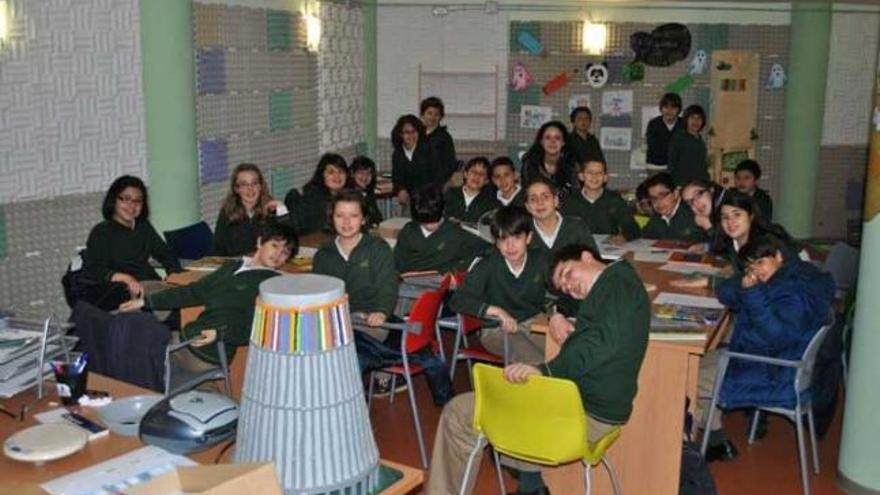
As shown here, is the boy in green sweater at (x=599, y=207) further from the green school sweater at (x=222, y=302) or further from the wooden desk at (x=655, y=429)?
the green school sweater at (x=222, y=302)

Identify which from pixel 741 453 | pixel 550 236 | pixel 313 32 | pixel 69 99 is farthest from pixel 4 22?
pixel 741 453

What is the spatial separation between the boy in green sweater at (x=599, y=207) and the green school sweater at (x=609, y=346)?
9.53 ft

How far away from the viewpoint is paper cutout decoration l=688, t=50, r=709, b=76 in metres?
10.4

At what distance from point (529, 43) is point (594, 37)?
680 mm

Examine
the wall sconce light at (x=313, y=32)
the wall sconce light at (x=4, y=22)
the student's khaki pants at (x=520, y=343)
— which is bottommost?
the student's khaki pants at (x=520, y=343)

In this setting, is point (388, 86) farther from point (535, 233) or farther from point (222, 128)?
point (535, 233)

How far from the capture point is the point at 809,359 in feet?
14.5

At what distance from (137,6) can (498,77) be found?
4689 millimetres

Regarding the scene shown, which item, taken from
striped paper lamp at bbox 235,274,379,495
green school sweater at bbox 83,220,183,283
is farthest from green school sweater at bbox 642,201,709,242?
striped paper lamp at bbox 235,274,379,495

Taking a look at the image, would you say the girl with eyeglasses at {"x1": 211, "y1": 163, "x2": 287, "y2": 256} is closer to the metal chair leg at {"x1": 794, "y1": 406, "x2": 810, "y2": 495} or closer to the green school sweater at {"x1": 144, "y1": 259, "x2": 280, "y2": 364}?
the green school sweater at {"x1": 144, "y1": 259, "x2": 280, "y2": 364}

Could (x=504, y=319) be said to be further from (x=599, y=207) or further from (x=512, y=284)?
(x=599, y=207)

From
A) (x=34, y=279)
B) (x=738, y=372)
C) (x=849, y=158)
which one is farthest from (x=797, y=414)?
(x=849, y=158)

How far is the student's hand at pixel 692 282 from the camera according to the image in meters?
5.22

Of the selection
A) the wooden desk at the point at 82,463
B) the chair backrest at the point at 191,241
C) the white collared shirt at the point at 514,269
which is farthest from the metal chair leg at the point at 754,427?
the chair backrest at the point at 191,241
